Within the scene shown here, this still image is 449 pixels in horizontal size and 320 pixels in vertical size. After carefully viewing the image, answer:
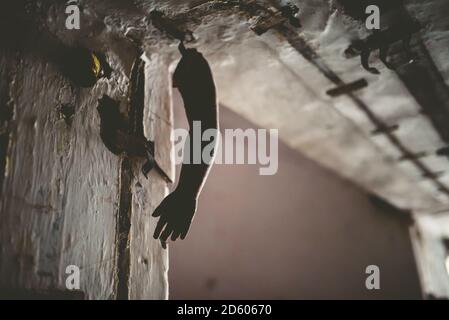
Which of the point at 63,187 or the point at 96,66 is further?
the point at 96,66

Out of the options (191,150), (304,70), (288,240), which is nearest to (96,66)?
(191,150)

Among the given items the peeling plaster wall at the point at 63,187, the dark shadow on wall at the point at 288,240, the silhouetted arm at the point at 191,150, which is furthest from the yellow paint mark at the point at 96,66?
the dark shadow on wall at the point at 288,240

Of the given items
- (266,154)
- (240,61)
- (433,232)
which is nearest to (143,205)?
(240,61)

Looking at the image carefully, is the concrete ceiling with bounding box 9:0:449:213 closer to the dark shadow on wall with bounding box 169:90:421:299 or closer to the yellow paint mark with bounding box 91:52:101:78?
the yellow paint mark with bounding box 91:52:101:78

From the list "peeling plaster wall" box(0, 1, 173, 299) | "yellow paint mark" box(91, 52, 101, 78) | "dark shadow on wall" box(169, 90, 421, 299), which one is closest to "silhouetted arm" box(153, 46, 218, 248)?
"peeling plaster wall" box(0, 1, 173, 299)

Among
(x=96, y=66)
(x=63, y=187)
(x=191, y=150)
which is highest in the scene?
(x=96, y=66)

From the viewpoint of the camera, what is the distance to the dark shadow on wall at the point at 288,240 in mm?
3807

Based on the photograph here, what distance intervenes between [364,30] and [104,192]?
1.78 m

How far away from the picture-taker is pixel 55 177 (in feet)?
5.16

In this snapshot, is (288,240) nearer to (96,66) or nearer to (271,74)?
(271,74)

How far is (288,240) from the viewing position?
4645 mm

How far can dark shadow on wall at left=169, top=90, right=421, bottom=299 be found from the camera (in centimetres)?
381

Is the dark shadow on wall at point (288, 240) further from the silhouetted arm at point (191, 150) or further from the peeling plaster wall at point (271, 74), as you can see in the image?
the silhouetted arm at point (191, 150)
